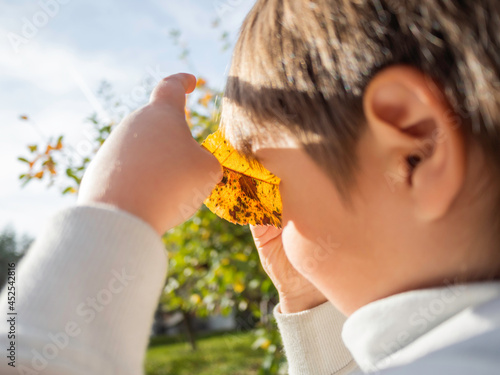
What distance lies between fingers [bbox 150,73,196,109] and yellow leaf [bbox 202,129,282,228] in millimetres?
109

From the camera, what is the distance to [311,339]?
1399 mm

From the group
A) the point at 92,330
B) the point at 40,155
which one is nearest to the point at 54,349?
the point at 92,330

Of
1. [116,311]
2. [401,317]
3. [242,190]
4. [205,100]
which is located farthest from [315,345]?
[205,100]

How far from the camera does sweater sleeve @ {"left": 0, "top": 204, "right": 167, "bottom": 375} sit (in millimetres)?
759

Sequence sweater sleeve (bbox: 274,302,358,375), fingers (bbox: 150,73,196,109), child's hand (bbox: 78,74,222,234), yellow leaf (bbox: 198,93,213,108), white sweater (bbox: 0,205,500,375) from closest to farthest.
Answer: white sweater (bbox: 0,205,500,375), child's hand (bbox: 78,74,222,234), fingers (bbox: 150,73,196,109), sweater sleeve (bbox: 274,302,358,375), yellow leaf (bbox: 198,93,213,108)

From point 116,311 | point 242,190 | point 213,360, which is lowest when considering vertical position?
point 213,360

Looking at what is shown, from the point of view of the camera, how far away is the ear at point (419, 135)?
783 millimetres

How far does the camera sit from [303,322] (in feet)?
4.66

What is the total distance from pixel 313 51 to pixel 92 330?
0.58m

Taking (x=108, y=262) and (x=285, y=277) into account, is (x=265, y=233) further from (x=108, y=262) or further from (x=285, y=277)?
(x=108, y=262)

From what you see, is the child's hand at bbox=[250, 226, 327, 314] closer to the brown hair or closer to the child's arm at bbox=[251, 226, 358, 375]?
the child's arm at bbox=[251, 226, 358, 375]

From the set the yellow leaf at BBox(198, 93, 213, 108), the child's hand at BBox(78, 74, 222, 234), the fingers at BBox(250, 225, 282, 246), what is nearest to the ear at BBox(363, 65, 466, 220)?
the child's hand at BBox(78, 74, 222, 234)

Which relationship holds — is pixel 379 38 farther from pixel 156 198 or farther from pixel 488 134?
pixel 156 198

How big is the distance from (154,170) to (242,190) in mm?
341
